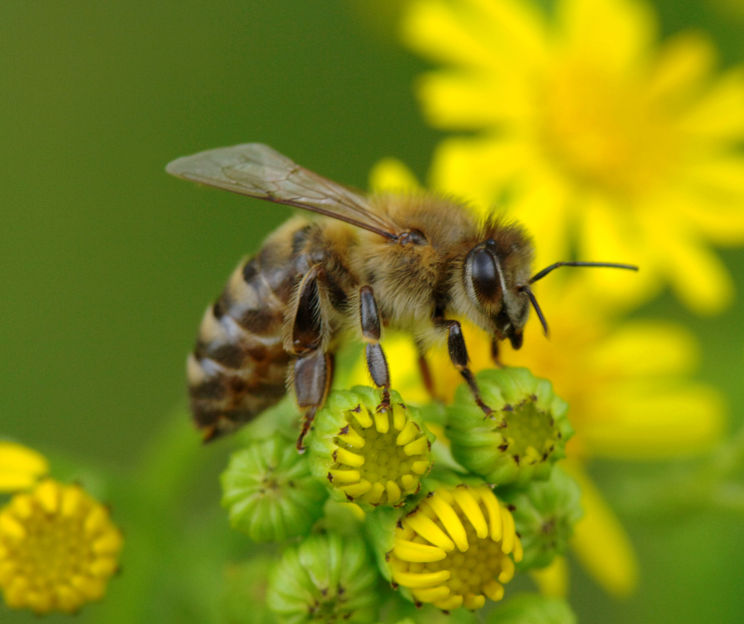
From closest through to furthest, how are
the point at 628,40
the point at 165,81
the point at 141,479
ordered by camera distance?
the point at 141,479 < the point at 628,40 < the point at 165,81

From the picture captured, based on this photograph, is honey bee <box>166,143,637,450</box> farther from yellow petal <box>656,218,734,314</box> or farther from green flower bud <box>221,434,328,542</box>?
yellow petal <box>656,218,734,314</box>

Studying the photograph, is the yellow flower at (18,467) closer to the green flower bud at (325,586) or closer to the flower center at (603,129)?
the green flower bud at (325,586)

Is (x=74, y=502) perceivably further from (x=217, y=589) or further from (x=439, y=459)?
(x=439, y=459)

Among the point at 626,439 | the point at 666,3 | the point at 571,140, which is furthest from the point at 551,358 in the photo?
the point at 666,3

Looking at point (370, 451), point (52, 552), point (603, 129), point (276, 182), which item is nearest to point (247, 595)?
point (52, 552)

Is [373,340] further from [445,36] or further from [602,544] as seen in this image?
[445,36]

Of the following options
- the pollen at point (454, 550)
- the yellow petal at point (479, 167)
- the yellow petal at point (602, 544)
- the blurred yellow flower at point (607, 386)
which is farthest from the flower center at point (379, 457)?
the yellow petal at point (479, 167)

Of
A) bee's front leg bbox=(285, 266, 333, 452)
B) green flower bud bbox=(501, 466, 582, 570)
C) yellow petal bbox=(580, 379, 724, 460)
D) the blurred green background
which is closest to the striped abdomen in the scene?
bee's front leg bbox=(285, 266, 333, 452)
